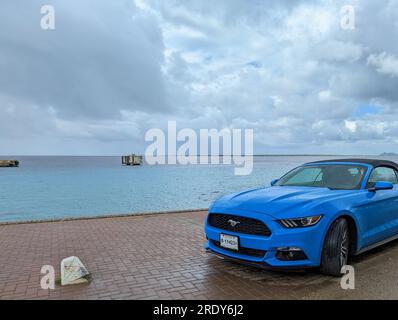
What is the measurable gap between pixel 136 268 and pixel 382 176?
4.39m

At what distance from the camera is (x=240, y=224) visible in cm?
404

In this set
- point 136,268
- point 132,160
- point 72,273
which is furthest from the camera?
point 132,160

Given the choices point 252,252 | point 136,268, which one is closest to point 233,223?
point 252,252

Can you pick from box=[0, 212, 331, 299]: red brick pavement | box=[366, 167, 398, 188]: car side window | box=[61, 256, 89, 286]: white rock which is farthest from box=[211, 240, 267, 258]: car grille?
box=[366, 167, 398, 188]: car side window

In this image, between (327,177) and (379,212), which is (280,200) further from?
(379,212)

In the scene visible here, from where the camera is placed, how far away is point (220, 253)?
428cm

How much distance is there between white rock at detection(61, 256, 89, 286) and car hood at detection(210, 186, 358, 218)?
6.32 feet

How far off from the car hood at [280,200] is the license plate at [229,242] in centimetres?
36

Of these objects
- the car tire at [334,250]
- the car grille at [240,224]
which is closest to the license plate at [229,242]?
the car grille at [240,224]

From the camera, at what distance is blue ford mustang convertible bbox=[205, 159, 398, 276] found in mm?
3754

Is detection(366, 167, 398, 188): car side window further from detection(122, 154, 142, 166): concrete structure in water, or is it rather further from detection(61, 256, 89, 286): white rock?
detection(122, 154, 142, 166): concrete structure in water
